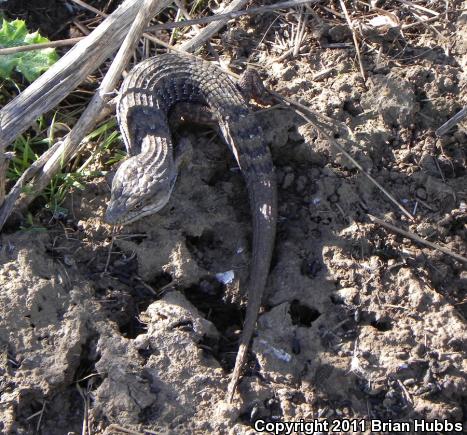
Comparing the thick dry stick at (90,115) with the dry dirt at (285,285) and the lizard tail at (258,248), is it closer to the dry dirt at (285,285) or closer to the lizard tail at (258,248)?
the dry dirt at (285,285)

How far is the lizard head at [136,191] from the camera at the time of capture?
4.16 m

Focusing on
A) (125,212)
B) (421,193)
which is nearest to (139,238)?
(125,212)

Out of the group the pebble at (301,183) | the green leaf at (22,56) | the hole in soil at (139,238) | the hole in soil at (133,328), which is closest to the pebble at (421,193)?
the pebble at (301,183)

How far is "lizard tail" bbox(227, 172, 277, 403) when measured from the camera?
3.75m

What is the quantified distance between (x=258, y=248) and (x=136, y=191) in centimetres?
83

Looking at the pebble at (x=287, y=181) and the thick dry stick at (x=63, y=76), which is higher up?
the thick dry stick at (x=63, y=76)

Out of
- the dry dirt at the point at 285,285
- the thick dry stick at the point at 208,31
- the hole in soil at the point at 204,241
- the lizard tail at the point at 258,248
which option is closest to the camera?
the dry dirt at the point at 285,285

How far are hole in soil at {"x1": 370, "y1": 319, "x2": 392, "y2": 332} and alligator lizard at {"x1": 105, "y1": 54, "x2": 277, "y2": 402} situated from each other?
0.65 m

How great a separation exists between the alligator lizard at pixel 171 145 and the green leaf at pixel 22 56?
56 centimetres

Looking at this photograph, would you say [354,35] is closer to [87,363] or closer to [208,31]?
[208,31]

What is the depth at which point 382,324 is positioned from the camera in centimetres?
389

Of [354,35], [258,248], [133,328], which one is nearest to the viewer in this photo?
[133,328]

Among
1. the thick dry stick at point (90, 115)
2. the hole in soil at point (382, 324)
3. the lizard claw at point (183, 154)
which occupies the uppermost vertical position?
the thick dry stick at point (90, 115)

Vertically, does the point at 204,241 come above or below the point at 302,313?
above
